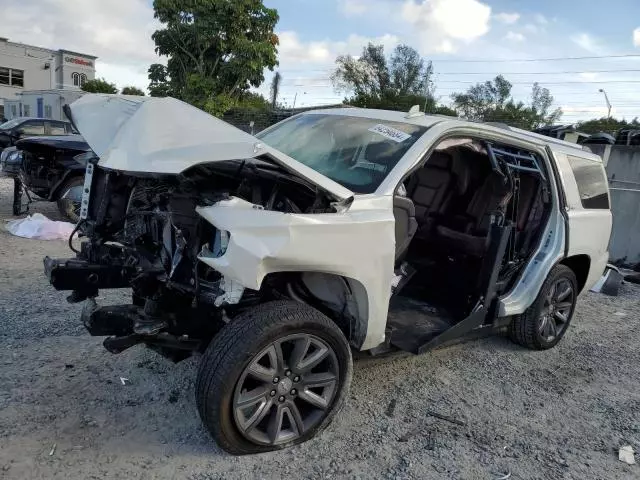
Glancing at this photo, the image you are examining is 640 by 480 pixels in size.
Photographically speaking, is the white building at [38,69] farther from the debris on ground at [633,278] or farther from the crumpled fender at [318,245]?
the crumpled fender at [318,245]

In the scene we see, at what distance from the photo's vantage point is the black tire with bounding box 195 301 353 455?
268cm

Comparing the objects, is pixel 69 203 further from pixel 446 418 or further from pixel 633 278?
pixel 633 278

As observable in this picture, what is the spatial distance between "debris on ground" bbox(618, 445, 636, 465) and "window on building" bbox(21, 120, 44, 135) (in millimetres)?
15778

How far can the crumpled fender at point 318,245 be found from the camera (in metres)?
2.62

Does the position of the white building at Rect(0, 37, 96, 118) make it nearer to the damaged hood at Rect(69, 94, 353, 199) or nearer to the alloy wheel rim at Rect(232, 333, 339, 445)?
the damaged hood at Rect(69, 94, 353, 199)

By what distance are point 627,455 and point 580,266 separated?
2196mm

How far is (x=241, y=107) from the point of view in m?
24.3

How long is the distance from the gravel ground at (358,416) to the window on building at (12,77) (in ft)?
170

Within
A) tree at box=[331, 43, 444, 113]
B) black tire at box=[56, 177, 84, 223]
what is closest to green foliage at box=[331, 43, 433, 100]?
tree at box=[331, 43, 444, 113]

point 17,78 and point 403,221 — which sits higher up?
point 403,221

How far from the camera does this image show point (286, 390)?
9.66ft

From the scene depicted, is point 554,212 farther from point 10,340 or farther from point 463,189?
point 10,340

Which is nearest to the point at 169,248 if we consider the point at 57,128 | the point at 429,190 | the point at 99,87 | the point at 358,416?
the point at 358,416

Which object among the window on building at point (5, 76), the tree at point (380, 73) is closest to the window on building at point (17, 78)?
the window on building at point (5, 76)
